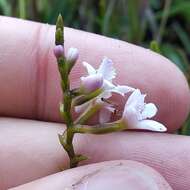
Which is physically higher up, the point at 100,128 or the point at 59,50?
the point at 59,50

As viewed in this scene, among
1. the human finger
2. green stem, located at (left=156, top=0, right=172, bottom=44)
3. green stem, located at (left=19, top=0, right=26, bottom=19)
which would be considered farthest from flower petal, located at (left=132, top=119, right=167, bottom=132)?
green stem, located at (left=156, top=0, right=172, bottom=44)

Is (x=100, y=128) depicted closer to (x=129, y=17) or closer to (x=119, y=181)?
(x=119, y=181)

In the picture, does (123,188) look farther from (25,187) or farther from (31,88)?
(31,88)

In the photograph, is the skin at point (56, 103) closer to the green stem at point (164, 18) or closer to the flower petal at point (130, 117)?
the flower petal at point (130, 117)

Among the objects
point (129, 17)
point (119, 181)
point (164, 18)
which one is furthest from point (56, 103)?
point (164, 18)

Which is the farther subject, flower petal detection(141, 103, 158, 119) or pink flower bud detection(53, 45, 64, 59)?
flower petal detection(141, 103, 158, 119)

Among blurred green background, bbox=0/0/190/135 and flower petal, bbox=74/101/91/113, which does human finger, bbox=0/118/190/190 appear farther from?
blurred green background, bbox=0/0/190/135
